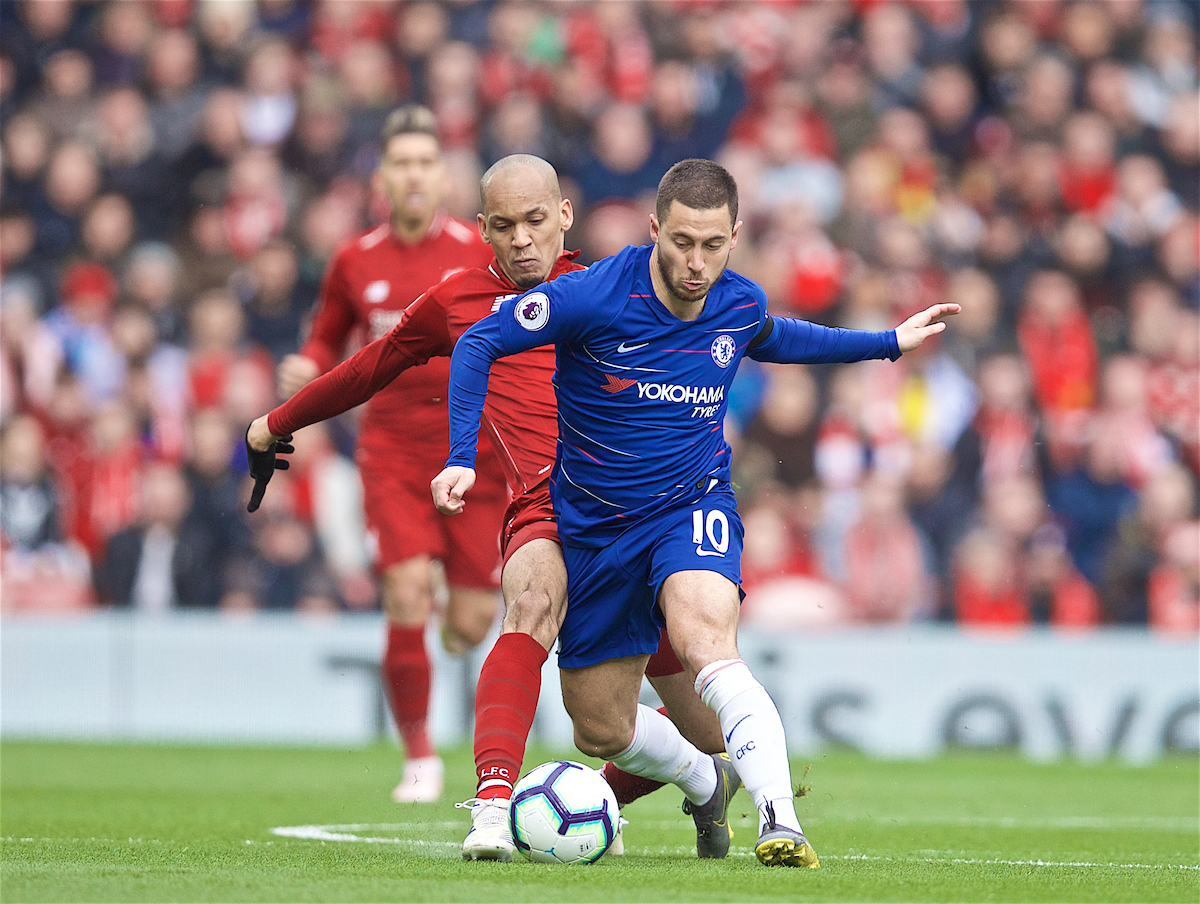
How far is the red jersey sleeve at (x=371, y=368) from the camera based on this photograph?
19.6ft

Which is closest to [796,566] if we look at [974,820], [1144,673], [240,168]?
[1144,673]

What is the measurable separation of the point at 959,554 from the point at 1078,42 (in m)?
6.06

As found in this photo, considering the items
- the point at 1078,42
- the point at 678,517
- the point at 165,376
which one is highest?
the point at 1078,42

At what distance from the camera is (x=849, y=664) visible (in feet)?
39.8

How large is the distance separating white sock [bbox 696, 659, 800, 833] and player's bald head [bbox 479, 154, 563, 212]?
70.3 inches

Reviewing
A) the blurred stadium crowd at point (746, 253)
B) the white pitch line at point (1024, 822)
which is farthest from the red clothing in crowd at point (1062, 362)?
the white pitch line at point (1024, 822)

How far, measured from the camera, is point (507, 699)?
5.55 meters

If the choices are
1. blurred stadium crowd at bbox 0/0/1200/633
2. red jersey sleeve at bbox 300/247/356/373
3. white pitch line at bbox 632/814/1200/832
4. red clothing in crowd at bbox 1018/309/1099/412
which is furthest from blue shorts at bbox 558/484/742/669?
red clothing in crowd at bbox 1018/309/1099/412

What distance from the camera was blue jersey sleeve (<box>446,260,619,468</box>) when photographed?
5.41 meters

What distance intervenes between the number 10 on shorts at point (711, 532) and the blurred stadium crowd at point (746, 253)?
6379mm

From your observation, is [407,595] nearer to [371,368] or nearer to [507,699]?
[371,368]

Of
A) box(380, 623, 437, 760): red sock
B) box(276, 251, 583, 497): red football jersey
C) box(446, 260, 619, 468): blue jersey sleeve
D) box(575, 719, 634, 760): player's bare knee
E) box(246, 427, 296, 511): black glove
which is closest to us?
box(446, 260, 619, 468): blue jersey sleeve

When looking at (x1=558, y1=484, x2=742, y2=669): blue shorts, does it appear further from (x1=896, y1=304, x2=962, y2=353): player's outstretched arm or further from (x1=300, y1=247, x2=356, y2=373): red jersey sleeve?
(x1=300, y1=247, x2=356, y2=373): red jersey sleeve

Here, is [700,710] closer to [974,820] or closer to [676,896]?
[676,896]
